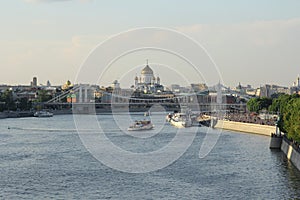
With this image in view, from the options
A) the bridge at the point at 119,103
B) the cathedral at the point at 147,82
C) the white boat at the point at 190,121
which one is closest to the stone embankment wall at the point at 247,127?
the white boat at the point at 190,121

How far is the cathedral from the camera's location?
76812mm


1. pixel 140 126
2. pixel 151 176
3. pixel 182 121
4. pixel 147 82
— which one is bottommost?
pixel 151 176

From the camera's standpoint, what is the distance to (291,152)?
14.7m

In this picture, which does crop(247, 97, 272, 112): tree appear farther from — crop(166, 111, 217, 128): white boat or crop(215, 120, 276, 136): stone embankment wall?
crop(215, 120, 276, 136): stone embankment wall

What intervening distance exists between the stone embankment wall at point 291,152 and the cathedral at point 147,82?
192 ft

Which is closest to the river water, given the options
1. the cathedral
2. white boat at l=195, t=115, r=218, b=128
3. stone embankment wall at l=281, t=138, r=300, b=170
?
stone embankment wall at l=281, t=138, r=300, b=170

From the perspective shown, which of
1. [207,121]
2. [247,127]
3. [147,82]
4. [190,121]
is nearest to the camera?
[247,127]

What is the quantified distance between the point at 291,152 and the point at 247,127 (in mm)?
10086

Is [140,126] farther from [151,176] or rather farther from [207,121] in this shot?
[151,176]

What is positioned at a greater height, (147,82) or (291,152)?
(147,82)

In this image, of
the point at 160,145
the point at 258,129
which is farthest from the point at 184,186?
the point at 258,129

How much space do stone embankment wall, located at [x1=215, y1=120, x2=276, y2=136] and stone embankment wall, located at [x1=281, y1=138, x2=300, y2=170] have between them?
192 inches

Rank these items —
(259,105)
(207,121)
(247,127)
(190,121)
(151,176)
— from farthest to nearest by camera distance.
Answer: (259,105) < (207,121) < (190,121) < (247,127) < (151,176)

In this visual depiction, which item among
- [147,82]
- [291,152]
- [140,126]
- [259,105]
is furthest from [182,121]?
[147,82]
